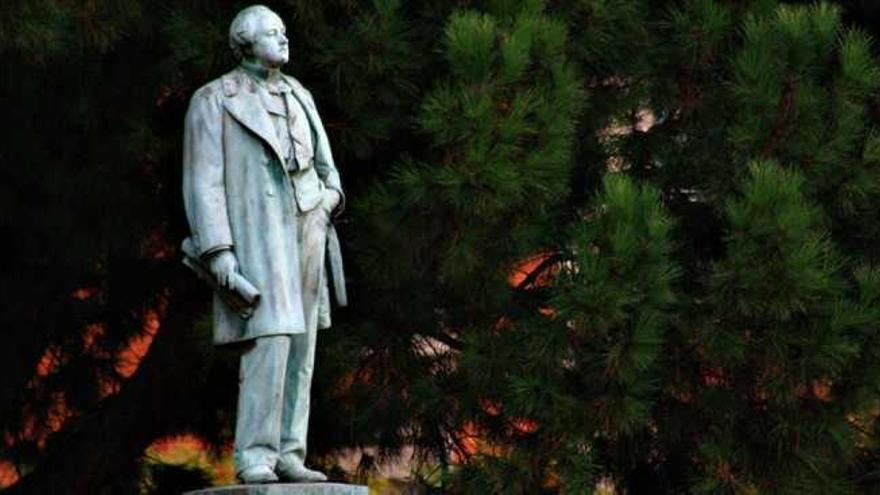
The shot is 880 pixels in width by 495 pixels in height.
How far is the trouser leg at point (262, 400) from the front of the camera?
35.7 ft

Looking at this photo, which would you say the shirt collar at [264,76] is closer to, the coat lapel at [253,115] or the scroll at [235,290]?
the coat lapel at [253,115]

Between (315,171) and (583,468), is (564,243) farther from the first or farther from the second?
(315,171)

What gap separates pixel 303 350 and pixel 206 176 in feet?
2.50

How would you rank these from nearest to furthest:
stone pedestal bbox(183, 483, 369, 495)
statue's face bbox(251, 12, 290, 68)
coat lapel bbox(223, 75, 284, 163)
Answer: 1. stone pedestal bbox(183, 483, 369, 495)
2. coat lapel bbox(223, 75, 284, 163)
3. statue's face bbox(251, 12, 290, 68)

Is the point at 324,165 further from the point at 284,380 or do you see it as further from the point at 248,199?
the point at 284,380

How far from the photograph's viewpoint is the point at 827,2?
14.1 metres

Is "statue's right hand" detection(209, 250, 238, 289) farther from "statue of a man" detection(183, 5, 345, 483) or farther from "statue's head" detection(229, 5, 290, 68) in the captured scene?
"statue's head" detection(229, 5, 290, 68)

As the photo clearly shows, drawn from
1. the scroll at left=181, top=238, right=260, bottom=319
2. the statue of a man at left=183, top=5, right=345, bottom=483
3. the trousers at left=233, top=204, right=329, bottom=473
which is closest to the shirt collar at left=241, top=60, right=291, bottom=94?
the statue of a man at left=183, top=5, right=345, bottom=483

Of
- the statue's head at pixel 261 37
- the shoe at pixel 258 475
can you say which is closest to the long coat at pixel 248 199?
the statue's head at pixel 261 37

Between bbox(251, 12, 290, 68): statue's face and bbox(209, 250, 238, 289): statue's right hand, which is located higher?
bbox(251, 12, 290, 68): statue's face

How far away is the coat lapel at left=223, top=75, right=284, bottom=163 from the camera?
11078 mm

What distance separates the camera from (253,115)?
11125mm

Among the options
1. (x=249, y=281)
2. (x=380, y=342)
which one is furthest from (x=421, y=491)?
(x=249, y=281)

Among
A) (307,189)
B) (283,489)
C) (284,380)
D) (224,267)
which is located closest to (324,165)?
(307,189)
